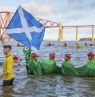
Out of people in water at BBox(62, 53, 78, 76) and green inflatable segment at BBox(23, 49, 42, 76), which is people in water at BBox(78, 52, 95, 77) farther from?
green inflatable segment at BBox(23, 49, 42, 76)

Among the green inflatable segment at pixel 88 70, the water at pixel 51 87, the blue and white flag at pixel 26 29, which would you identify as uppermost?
the blue and white flag at pixel 26 29

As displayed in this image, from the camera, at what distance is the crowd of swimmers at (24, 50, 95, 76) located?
820 inches

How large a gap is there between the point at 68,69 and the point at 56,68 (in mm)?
901

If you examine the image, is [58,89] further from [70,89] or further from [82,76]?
[82,76]

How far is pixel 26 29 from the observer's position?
59.4 ft

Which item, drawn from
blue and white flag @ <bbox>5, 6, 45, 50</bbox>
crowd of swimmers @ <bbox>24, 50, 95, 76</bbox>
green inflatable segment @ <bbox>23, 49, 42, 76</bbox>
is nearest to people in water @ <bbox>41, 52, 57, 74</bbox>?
crowd of swimmers @ <bbox>24, 50, 95, 76</bbox>

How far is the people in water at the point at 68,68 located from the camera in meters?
21.4

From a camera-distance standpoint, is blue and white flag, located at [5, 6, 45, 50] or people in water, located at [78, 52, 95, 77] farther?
people in water, located at [78, 52, 95, 77]

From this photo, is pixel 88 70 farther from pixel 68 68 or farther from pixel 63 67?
pixel 63 67

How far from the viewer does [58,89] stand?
17484 millimetres

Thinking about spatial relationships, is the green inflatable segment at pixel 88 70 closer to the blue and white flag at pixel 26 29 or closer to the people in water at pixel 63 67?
the people in water at pixel 63 67

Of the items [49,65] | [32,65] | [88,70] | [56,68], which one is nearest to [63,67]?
[56,68]

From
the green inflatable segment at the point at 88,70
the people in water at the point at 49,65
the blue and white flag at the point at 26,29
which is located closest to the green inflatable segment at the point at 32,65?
the people in water at the point at 49,65

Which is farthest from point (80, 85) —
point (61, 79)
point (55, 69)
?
point (55, 69)
